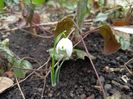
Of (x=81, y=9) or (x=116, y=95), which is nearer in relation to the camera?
(x=116, y=95)

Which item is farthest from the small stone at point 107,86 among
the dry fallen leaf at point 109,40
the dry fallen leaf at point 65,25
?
the dry fallen leaf at point 65,25

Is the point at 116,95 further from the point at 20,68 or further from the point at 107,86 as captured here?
the point at 20,68

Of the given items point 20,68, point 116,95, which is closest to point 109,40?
point 116,95

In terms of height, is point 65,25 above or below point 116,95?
above

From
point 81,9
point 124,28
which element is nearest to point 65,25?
point 81,9

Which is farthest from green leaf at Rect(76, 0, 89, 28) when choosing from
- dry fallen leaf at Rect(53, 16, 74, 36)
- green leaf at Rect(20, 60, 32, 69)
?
green leaf at Rect(20, 60, 32, 69)

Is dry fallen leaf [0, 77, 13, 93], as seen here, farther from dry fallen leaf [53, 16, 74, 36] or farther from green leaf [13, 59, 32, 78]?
dry fallen leaf [53, 16, 74, 36]

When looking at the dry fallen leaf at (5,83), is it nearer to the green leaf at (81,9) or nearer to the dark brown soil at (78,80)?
the dark brown soil at (78,80)

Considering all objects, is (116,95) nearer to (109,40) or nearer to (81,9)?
(109,40)

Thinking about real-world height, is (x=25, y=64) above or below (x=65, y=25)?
below
